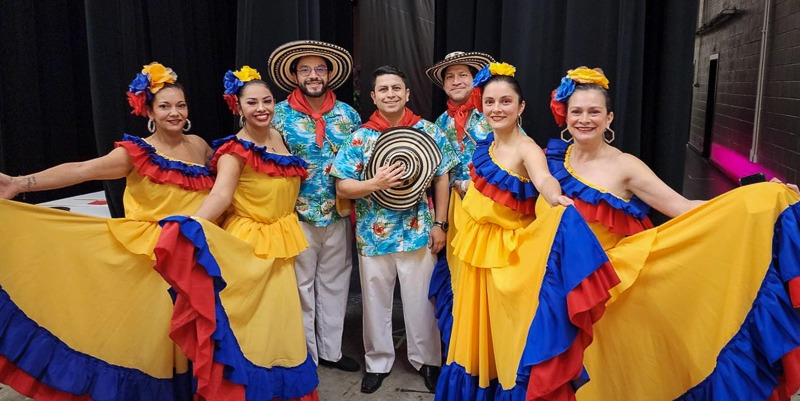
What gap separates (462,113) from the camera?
3.02 metres

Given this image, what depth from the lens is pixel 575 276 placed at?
1.87m

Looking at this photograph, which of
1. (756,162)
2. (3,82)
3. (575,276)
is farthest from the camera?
(756,162)

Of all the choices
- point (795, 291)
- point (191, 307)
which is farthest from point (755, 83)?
point (191, 307)

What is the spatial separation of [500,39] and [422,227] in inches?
50.9

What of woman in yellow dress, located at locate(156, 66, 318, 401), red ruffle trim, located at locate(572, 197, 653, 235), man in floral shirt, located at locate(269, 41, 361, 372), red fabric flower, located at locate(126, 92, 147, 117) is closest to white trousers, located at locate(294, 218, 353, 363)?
man in floral shirt, located at locate(269, 41, 361, 372)

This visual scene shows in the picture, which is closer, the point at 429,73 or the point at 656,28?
the point at 656,28

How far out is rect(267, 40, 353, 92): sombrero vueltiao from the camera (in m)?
2.91

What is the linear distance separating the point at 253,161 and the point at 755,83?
735 centimetres

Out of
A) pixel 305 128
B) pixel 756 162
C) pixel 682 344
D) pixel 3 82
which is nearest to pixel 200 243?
A: pixel 305 128

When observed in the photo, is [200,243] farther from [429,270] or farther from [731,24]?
[731,24]

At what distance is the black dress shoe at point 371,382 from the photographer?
114 inches

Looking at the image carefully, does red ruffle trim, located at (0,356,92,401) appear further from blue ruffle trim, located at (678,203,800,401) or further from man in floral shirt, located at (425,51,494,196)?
blue ruffle trim, located at (678,203,800,401)

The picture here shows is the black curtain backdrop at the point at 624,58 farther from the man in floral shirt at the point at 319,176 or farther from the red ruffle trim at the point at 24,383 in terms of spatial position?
the red ruffle trim at the point at 24,383

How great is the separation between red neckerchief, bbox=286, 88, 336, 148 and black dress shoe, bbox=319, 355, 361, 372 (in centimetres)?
113
